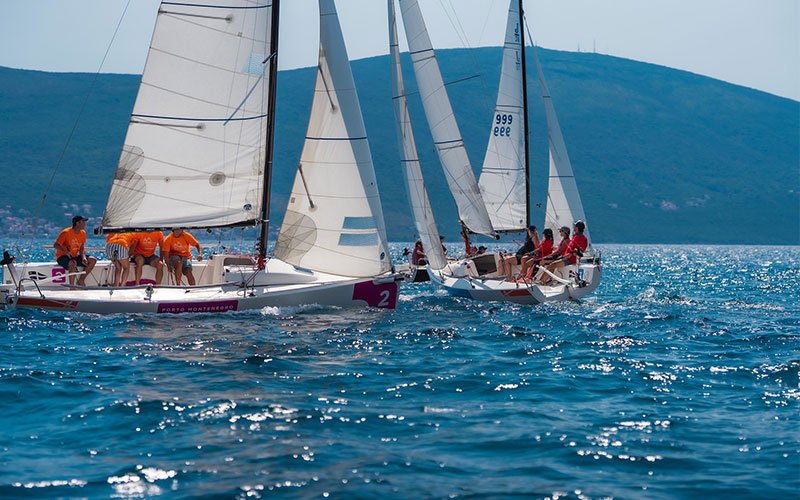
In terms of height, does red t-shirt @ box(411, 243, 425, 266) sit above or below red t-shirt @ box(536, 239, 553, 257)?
below

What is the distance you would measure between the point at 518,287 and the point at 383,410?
14.7 metres

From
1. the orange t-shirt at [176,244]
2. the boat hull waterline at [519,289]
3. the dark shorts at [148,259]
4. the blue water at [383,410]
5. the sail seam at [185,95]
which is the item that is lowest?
the blue water at [383,410]

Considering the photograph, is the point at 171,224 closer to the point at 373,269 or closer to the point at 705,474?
the point at 373,269

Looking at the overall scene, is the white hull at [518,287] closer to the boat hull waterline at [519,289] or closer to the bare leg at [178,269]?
the boat hull waterline at [519,289]


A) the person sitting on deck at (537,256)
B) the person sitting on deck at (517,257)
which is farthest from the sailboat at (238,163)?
the person sitting on deck at (517,257)

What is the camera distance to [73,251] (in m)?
20.2

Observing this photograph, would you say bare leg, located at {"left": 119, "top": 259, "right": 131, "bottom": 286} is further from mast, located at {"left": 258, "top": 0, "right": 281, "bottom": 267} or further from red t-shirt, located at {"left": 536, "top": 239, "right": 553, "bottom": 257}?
red t-shirt, located at {"left": 536, "top": 239, "right": 553, "bottom": 257}

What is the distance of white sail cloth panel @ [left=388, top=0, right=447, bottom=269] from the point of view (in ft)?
89.5

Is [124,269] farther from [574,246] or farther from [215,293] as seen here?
[574,246]

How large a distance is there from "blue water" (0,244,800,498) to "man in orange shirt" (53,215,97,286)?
1.72m

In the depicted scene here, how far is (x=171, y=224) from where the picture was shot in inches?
806

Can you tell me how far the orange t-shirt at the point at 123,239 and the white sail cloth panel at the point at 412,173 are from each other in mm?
8787

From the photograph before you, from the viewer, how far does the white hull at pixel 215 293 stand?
18578 millimetres

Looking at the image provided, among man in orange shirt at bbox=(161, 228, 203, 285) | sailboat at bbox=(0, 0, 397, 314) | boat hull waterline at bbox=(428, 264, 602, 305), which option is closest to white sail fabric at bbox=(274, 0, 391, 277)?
sailboat at bbox=(0, 0, 397, 314)
